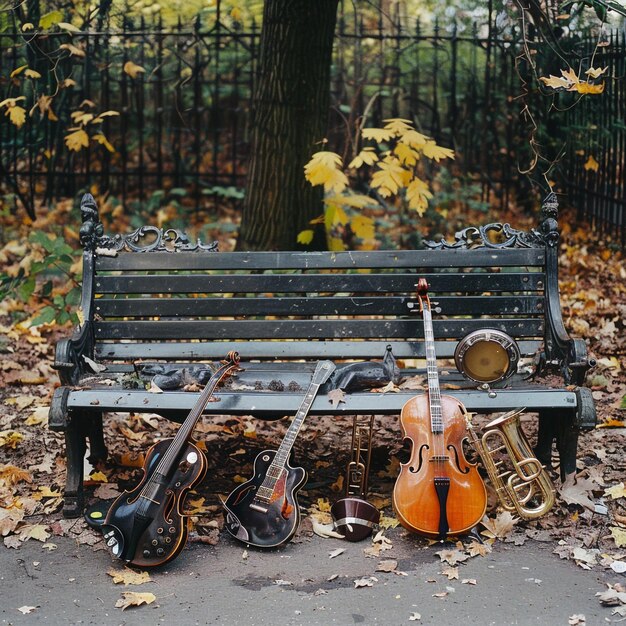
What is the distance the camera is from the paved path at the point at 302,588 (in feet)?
11.7

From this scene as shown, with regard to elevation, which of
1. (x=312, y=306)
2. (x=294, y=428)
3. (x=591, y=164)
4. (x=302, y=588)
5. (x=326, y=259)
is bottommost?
(x=302, y=588)

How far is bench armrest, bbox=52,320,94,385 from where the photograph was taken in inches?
179

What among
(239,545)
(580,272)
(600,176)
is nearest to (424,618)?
(239,545)

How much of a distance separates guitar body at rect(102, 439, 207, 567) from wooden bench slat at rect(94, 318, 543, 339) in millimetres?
1173

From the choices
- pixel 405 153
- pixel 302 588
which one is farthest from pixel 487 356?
pixel 405 153

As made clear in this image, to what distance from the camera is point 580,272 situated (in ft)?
29.5

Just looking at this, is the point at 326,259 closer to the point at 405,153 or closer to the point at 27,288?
the point at 405,153

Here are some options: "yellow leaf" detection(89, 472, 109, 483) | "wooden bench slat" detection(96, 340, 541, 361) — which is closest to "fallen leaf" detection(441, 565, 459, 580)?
"wooden bench slat" detection(96, 340, 541, 361)

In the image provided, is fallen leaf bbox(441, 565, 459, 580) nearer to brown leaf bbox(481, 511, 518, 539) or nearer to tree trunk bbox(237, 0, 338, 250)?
brown leaf bbox(481, 511, 518, 539)

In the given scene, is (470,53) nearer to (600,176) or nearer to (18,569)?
(600,176)

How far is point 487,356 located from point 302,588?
149 centimetres

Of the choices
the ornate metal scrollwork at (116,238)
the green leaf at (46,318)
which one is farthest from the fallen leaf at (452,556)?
the green leaf at (46,318)

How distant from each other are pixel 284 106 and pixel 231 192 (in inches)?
141

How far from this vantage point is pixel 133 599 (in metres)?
3.67
